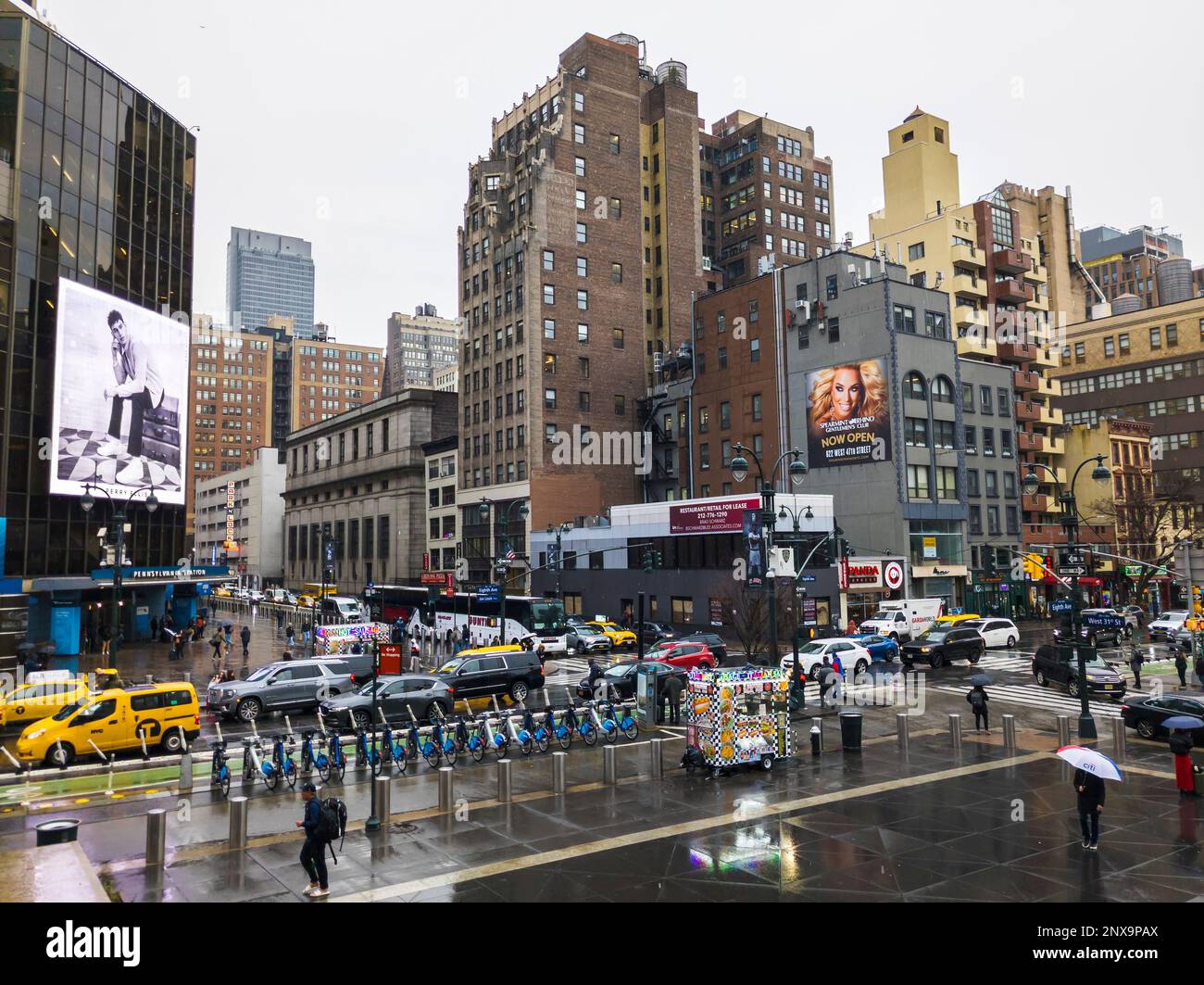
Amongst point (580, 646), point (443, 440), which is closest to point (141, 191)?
point (443, 440)

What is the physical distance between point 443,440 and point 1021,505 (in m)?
52.1

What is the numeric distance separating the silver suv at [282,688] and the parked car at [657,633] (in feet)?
60.7

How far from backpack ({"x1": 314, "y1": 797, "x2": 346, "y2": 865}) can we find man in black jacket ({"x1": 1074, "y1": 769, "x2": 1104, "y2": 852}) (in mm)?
11560

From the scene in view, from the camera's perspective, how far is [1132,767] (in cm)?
2031

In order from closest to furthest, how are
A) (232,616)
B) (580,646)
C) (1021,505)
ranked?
(580,646) < (1021,505) < (232,616)

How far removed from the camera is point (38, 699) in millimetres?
25234

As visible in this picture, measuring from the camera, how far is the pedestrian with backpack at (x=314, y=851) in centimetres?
1196

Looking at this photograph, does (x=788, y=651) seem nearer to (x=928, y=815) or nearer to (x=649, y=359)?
(x=928, y=815)

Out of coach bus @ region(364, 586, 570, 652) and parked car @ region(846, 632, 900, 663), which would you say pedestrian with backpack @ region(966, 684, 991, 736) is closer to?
parked car @ region(846, 632, 900, 663)

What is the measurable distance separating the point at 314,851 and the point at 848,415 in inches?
2102

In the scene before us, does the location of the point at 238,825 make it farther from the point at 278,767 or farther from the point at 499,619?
the point at 499,619

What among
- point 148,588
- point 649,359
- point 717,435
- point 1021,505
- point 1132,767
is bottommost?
point 1132,767

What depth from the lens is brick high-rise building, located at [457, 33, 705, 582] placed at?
240 ft

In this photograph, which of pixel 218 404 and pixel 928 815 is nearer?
pixel 928 815
